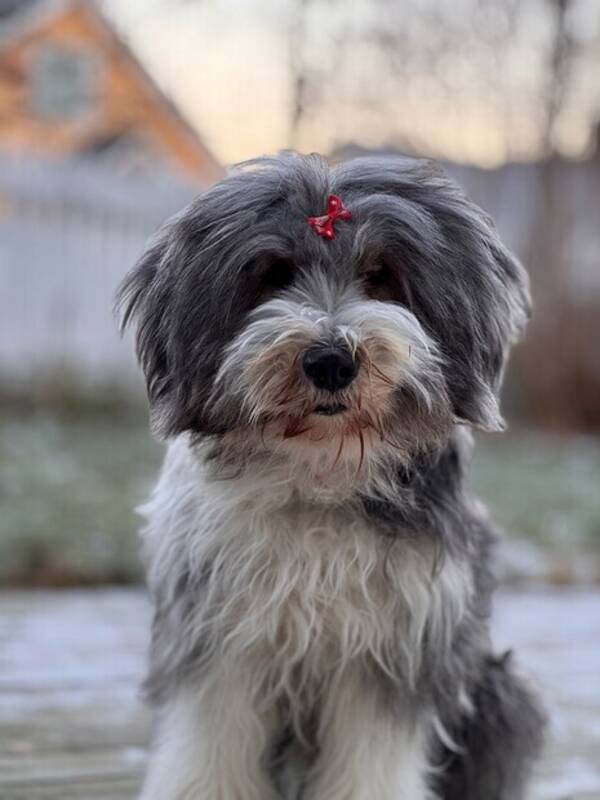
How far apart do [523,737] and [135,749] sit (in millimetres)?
1055

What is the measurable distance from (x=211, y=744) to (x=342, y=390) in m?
0.91

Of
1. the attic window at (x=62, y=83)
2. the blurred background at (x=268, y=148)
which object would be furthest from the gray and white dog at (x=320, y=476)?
the attic window at (x=62, y=83)

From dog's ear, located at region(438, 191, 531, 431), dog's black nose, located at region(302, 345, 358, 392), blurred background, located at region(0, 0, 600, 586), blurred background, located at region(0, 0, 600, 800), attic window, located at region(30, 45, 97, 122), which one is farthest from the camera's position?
attic window, located at region(30, 45, 97, 122)

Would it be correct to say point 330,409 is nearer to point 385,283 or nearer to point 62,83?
point 385,283

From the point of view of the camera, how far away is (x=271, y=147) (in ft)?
26.2

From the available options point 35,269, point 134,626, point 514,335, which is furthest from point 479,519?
point 35,269

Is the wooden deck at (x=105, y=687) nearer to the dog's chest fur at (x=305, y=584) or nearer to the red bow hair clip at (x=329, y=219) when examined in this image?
the dog's chest fur at (x=305, y=584)

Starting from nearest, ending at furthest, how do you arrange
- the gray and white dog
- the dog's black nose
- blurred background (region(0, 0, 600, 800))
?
the dog's black nose
the gray and white dog
blurred background (region(0, 0, 600, 800))

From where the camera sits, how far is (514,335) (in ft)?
8.22

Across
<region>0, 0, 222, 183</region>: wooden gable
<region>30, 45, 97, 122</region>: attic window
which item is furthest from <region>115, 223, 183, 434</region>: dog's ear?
<region>30, 45, 97, 122</region>: attic window

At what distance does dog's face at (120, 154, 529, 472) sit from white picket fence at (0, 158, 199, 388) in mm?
6971

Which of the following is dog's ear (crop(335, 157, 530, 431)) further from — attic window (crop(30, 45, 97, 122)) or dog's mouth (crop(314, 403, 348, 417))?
attic window (crop(30, 45, 97, 122))

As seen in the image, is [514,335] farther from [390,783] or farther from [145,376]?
[390,783]

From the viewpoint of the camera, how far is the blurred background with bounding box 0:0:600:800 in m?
7.14
